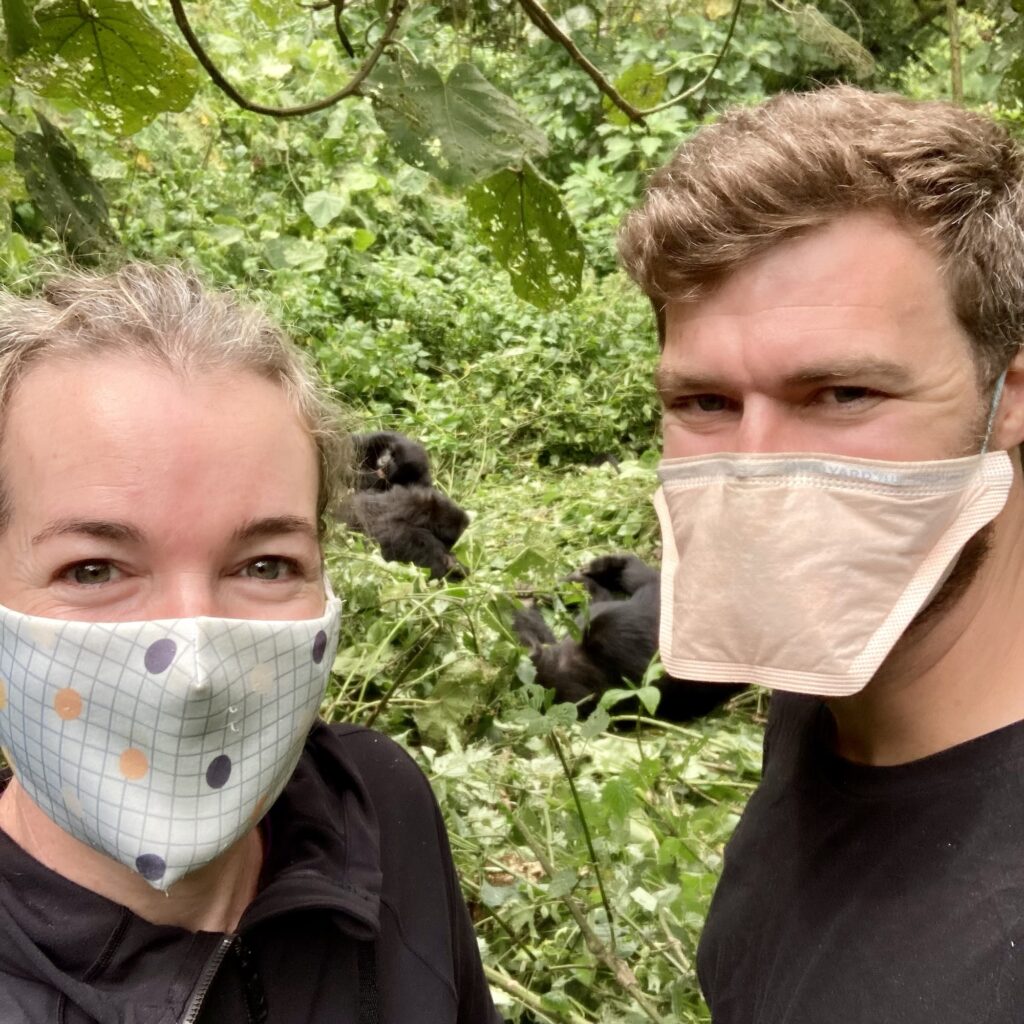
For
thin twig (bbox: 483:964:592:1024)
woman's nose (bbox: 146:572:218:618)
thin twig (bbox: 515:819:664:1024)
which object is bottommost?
thin twig (bbox: 483:964:592:1024)

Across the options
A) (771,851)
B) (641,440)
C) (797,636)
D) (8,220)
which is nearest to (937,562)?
(797,636)

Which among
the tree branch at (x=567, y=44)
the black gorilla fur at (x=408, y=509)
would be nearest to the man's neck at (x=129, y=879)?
the tree branch at (x=567, y=44)

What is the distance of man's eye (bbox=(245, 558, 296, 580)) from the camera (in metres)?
1.11

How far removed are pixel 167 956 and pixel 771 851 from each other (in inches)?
31.3

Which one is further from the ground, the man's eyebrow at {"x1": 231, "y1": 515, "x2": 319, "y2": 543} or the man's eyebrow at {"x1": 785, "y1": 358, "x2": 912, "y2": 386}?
the man's eyebrow at {"x1": 785, "y1": 358, "x2": 912, "y2": 386}

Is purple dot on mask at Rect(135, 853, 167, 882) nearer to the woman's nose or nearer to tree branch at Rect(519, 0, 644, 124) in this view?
the woman's nose

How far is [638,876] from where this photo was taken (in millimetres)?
1986

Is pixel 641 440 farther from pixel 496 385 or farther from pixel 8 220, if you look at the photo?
pixel 8 220

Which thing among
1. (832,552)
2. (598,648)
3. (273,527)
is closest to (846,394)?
(832,552)

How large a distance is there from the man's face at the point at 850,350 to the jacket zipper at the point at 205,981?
800 millimetres

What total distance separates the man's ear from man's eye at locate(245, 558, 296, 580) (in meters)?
0.84

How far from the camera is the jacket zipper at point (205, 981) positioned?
99 centimetres

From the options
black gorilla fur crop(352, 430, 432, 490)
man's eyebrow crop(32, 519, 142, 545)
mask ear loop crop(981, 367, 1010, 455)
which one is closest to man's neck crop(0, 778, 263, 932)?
man's eyebrow crop(32, 519, 142, 545)

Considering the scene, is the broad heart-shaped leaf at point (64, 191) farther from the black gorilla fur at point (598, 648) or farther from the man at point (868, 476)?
the black gorilla fur at point (598, 648)
